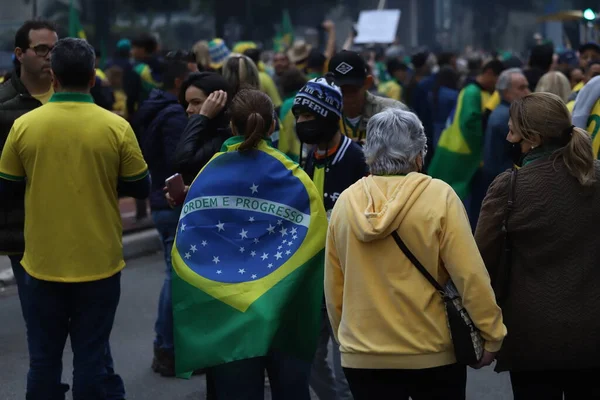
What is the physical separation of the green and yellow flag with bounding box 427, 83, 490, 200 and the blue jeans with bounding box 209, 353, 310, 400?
241 inches

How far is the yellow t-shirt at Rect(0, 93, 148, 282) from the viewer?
5.25 metres

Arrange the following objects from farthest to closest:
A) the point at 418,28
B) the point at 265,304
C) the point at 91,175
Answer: the point at 418,28
the point at 91,175
the point at 265,304

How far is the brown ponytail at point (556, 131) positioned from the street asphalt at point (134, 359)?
2694 millimetres

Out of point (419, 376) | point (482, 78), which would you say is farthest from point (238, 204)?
point (482, 78)

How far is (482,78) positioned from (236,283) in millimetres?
6925

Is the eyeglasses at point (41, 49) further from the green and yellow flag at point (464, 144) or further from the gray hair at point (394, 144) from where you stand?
the green and yellow flag at point (464, 144)

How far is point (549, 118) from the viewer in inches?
176

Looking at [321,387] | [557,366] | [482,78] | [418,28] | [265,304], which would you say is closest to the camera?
[557,366]

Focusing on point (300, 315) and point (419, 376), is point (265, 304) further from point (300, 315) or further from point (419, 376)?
point (419, 376)

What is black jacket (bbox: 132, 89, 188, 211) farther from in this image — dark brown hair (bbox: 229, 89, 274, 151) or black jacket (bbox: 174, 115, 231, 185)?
dark brown hair (bbox: 229, 89, 274, 151)

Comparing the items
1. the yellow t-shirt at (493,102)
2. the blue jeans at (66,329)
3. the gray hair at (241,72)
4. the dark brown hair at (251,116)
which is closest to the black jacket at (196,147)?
the blue jeans at (66,329)

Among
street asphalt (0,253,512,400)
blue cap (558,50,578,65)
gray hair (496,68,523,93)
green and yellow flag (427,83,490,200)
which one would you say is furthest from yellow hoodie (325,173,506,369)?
blue cap (558,50,578,65)

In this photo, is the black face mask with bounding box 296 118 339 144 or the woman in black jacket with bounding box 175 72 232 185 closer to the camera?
the black face mask with bounding box 296 118 339 144

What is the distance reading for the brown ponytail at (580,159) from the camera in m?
4.42
